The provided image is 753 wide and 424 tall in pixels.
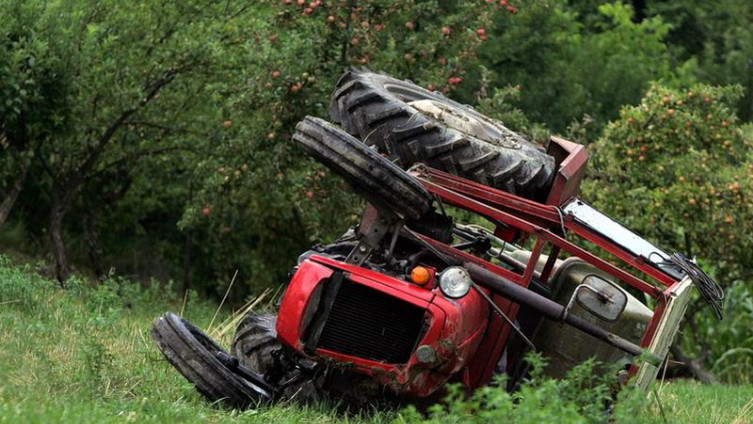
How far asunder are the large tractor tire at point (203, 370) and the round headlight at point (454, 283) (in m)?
1.35

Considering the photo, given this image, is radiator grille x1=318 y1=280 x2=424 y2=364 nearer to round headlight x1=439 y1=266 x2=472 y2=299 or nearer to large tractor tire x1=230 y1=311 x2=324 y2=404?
round headlight x1=439 y1=266 x2=472 y2=299

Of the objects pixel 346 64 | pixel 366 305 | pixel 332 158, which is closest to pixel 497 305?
pixel 366 305

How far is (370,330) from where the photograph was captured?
27.4 ft

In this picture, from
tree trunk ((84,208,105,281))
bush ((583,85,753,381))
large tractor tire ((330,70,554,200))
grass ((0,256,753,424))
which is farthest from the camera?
tree trunk ((84,208,105,281))

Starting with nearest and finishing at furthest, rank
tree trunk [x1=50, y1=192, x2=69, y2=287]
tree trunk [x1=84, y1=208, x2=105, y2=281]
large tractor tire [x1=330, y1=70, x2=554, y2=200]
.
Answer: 1. large tractor tire [x1=330, y1=70, x2=554, y2=200]
2. tree trunk [x1=50, y1=192, x2=69, y2=287]
3. tree trunk [x1=84, y1=208, x2=105, y2=281]

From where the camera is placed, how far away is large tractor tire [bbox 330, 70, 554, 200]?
9.20 metres

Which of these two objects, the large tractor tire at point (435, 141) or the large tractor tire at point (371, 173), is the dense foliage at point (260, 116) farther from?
the large tractor tire at point (371, 173)

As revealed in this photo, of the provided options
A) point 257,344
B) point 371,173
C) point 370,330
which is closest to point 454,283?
point 370,330

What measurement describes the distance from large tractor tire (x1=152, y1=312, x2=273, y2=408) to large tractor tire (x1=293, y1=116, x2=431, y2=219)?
4.56 ft

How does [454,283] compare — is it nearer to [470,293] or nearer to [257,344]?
[470,293]

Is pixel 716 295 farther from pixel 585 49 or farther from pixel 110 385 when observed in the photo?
pixel 585 49

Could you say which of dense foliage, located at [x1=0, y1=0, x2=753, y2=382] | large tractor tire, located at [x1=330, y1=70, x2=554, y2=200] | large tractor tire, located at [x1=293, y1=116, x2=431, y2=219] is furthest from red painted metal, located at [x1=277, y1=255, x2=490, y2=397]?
dense foliage, located at [x1=0, y1=0, x2=753, y2=382]

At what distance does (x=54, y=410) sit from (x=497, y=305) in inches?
116

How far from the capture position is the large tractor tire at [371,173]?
8.18m
